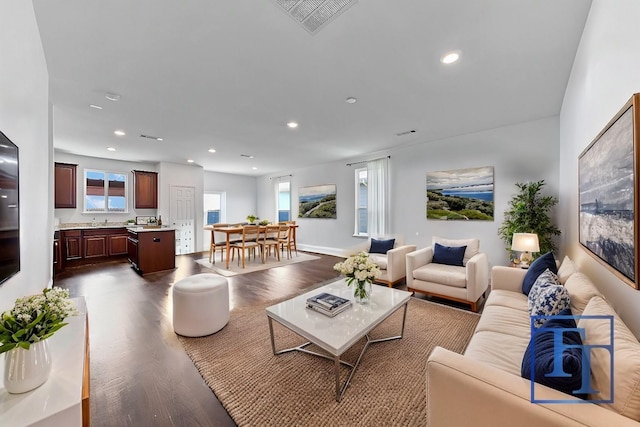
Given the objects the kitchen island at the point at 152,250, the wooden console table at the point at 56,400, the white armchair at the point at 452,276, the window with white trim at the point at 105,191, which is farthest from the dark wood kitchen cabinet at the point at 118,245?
the white armchair at the point at 452,276

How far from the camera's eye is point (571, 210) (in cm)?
274

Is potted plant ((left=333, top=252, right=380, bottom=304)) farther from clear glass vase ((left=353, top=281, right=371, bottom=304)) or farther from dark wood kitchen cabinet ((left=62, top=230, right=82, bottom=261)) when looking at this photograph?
dark wood kitchen cabinet ((left=62, top=230, right=82, bottom=261))

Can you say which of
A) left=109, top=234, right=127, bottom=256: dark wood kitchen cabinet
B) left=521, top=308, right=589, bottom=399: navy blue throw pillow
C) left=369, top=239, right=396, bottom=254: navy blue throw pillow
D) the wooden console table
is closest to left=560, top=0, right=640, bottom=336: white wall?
left=521, top=308, right=589, bottom=399: navy blue throw pillow

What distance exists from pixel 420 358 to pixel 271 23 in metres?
2.88

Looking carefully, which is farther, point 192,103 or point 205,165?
point 205,165

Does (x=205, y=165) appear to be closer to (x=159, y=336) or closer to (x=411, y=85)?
(x=159, y=336)

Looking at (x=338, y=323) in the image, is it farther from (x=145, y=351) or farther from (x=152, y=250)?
(x=152, y=250)

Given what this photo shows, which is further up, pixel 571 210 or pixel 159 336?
pixel 571 210

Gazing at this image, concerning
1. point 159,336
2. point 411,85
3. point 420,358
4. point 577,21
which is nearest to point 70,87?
point 159,336

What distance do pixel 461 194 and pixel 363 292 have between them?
128 inches

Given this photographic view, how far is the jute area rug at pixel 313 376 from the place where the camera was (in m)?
1.50

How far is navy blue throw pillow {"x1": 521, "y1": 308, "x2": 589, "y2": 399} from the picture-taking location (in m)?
0.91

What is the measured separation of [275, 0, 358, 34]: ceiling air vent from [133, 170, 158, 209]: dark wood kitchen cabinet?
21.8 ft

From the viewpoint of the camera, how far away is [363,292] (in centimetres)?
223
